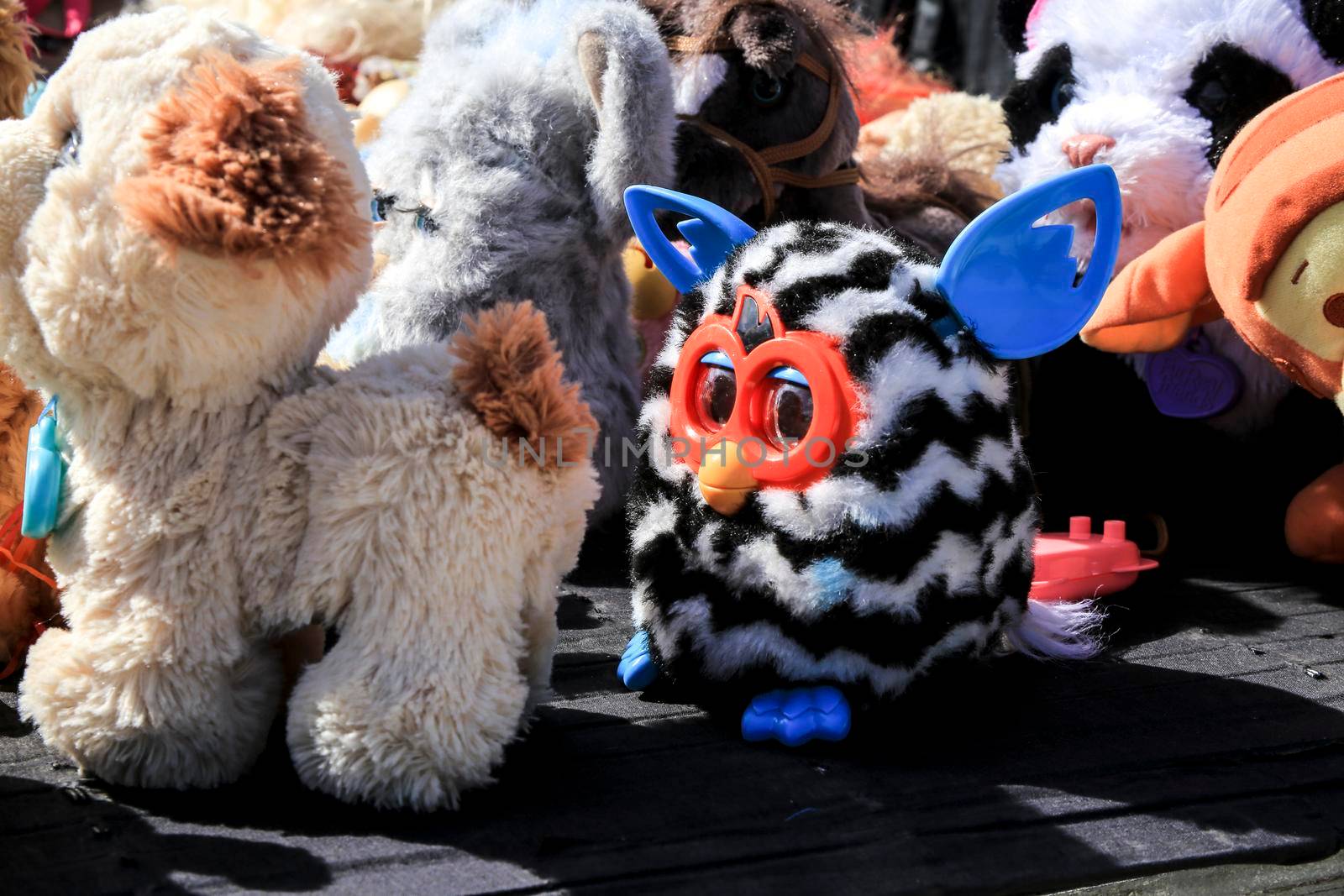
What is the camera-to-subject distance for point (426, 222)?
1453 millimetres

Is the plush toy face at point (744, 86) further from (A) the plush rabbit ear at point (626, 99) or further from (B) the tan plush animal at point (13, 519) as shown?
(B) the tan plush animal at point (13, 519)

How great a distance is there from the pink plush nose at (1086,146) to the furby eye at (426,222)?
75 centimetres

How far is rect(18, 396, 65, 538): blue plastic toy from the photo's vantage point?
0.96 metres

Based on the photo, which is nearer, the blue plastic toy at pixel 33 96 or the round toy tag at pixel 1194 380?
the blue plastic toy at pixel 33 96

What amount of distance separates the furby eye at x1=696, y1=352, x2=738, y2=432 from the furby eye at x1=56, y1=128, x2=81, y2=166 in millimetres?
514

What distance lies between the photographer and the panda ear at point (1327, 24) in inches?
55.6

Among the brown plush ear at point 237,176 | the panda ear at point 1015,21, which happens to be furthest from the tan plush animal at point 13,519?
the panda ear at point 1015,21

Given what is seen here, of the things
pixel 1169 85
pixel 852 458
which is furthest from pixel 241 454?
pixel 1169 85

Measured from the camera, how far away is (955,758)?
1052 mm

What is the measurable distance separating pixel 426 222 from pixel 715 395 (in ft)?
1.67

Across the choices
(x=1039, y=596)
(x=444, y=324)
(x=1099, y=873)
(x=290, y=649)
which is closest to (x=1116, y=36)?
(x=1039, y=596)

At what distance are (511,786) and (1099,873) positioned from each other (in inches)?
16.9

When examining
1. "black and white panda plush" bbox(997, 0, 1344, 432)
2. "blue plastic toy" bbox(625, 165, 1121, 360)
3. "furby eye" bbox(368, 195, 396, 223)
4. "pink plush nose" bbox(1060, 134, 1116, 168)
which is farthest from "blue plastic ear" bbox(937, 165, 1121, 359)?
"furby eye" bbox(368, 195, 396, 223)

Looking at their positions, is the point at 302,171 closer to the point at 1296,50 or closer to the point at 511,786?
the point at 511,786
